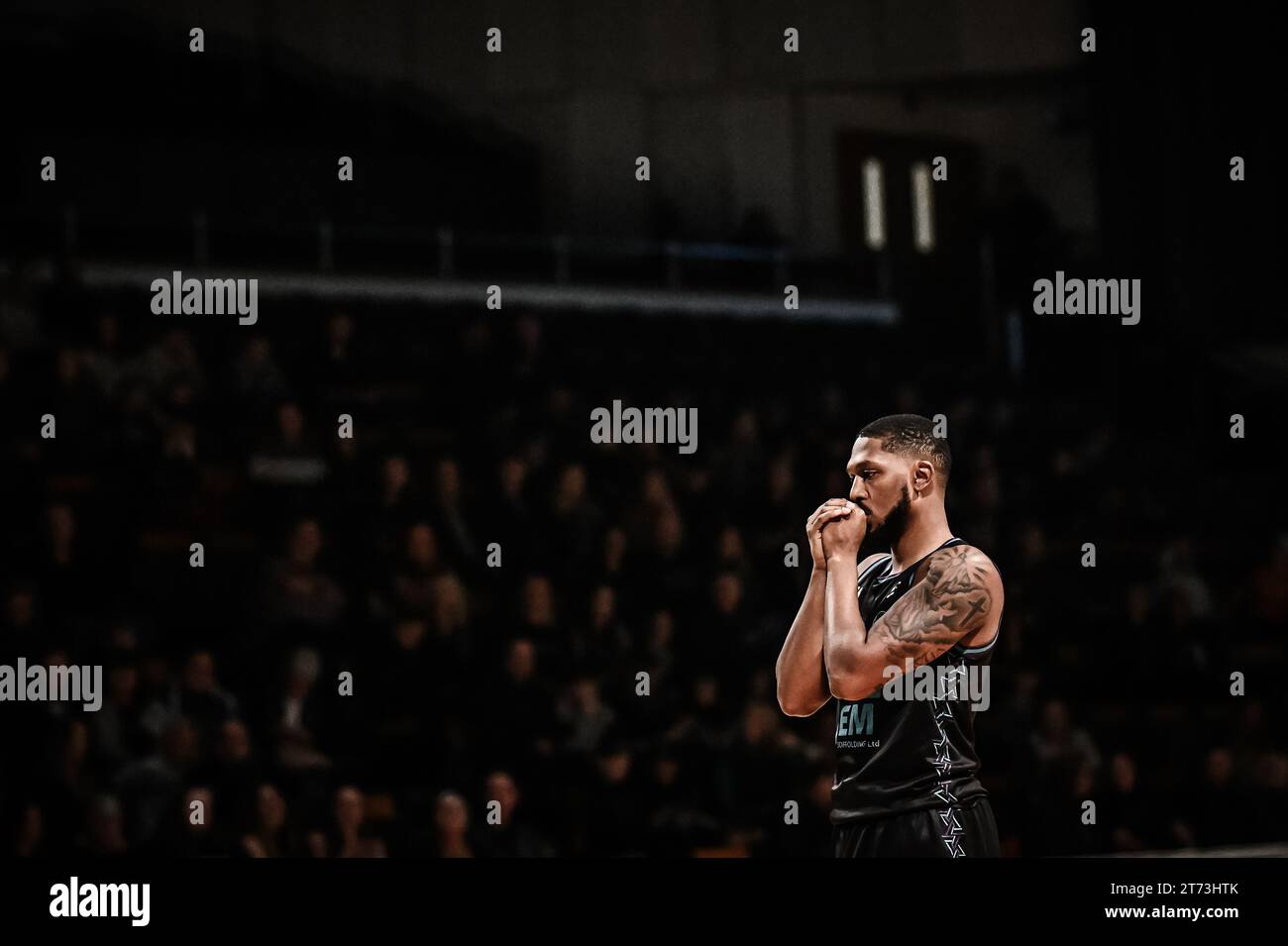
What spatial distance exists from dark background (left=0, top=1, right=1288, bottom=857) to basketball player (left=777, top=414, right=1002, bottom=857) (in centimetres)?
389

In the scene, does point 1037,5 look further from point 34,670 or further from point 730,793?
point 34,670

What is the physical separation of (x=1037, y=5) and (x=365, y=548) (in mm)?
8249

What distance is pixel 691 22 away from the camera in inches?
543

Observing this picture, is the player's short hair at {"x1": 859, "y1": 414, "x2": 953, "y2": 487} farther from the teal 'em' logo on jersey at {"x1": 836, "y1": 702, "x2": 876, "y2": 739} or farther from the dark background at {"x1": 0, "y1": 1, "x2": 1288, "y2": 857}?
the dark background at {"x1": 0, "y1": 1, "x2": 1288, "y2": 857}

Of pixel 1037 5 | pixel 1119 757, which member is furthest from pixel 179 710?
pixel 1037 5

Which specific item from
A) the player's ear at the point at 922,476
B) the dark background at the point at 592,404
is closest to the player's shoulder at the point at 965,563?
the player's ear at the point at 922,476

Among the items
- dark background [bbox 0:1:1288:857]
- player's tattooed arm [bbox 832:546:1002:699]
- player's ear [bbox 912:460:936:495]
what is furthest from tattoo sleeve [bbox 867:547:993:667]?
dark background [bbox 0:1:1288:857]

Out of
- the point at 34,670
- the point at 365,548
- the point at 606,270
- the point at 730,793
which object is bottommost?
the point at 730,793

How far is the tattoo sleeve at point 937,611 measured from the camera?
10.1ft

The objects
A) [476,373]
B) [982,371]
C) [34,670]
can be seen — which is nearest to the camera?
[34,670]

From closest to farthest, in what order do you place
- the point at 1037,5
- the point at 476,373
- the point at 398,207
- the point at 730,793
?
the point at 730,793, the point at 476,373, the point at 398,207, the point at 1037,5

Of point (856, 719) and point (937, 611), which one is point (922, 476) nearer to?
point (937, 611)

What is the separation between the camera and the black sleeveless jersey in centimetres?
317

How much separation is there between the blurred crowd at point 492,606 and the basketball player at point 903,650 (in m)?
3.90
